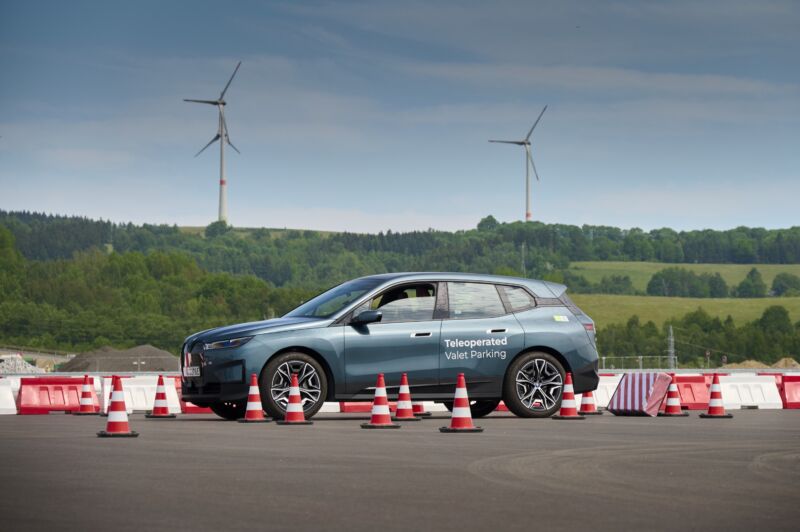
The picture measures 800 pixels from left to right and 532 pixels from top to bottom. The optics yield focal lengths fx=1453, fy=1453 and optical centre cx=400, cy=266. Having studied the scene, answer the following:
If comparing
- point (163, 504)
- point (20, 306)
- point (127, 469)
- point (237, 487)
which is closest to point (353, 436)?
point (127, 469)

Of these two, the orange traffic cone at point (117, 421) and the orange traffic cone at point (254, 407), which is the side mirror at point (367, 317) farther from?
the orange traffic cone at point (117, 421)

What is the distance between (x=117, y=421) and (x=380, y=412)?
3160 mm

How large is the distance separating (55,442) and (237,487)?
16.4 ft

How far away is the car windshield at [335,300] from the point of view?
1851 cm

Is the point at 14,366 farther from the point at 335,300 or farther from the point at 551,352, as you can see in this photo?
the point at 551,352

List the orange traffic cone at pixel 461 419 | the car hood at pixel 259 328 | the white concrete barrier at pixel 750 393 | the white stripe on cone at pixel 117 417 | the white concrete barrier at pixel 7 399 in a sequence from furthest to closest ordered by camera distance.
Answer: the white concrete barrier at pixel 750 393 → the white concrete barrier at pixel 7 399 → the car hood at pixel 259 328 → the orange traffic cone at pixel 461 419 → the white stripe on cone at pixel 117 417

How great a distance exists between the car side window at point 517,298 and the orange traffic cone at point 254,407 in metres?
3.59

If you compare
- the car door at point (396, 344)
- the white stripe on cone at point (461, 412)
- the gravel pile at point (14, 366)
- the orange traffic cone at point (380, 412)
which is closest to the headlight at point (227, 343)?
the car door at point (396, 344)

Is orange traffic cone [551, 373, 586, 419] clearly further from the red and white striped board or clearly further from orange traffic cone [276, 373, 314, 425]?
orange traffic cone [276, 373, 314, 425]

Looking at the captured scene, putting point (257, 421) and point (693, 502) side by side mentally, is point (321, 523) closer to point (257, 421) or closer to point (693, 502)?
point (693, 502)

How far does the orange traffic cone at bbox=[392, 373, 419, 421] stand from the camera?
1775 cm

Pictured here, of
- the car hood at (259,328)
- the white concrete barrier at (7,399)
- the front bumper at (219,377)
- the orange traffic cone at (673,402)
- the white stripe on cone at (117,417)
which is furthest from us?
the white concrete barrier at (7,399)

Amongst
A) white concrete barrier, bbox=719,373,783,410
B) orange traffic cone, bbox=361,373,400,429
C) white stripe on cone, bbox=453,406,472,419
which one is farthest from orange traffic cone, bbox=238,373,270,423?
white concrete barrier, bbox=719,373,783,410

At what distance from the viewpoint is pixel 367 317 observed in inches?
707
